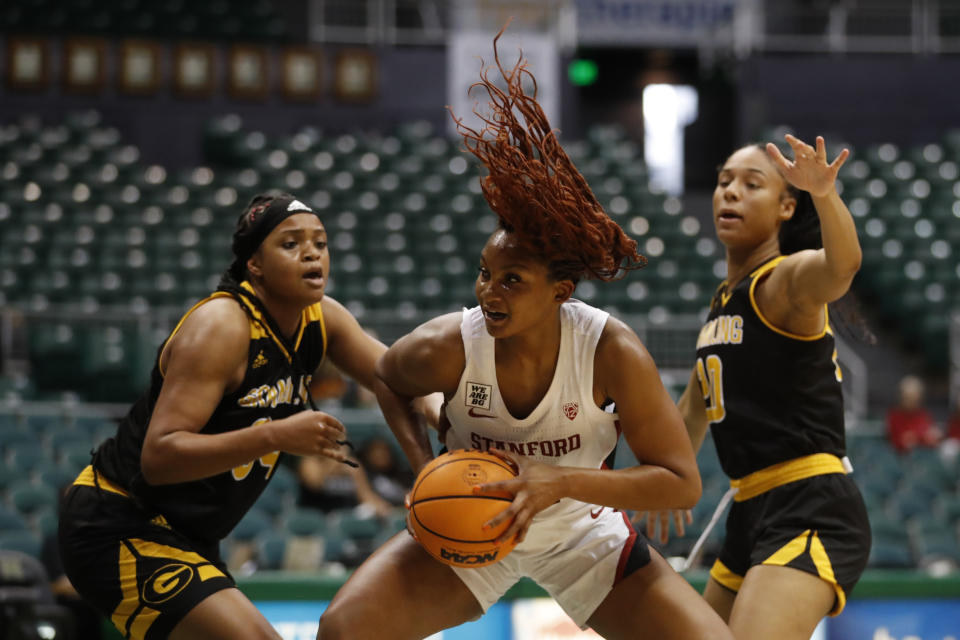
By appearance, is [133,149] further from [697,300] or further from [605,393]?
[605,393]

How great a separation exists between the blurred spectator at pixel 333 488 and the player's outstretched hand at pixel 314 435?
5.09 metres

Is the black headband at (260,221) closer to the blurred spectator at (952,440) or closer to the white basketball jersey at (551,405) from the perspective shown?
the white basketball jersey at (551,405)

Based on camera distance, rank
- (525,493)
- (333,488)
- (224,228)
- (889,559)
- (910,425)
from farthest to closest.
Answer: (224,228), (910,425), (333,488), (889,559), (525,493)

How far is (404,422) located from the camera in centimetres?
344

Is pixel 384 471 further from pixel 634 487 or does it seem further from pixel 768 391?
pixel 634 487

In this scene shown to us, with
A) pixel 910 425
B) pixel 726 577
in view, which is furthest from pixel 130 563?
pixel 910 425

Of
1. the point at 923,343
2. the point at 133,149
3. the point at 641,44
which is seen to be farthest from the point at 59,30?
the point at 923,343

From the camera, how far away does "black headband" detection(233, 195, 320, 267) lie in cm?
353

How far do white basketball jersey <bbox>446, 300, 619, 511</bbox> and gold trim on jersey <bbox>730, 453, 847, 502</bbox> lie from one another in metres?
0.65

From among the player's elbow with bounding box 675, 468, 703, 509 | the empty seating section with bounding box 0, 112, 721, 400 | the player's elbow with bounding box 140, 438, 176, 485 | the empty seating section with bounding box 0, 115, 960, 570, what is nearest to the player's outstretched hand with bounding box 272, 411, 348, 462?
the player's elbow with bounding box 140, 438, 176, 485

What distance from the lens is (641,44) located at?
1752cm

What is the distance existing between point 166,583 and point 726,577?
186cm

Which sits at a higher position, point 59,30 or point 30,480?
point 59,30

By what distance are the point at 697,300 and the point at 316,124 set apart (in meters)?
7.63
